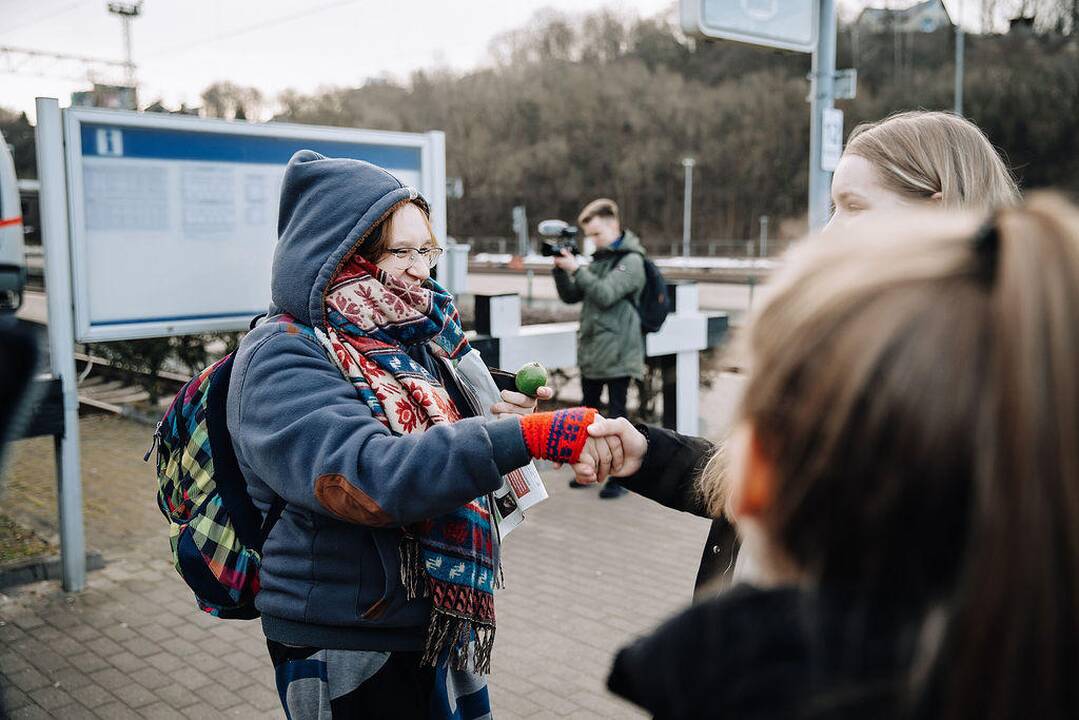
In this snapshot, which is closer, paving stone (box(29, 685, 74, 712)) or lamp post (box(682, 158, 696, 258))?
paving stone (box(29, 685, 74, 712))

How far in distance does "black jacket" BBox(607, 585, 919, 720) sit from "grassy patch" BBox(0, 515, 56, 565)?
5101mm

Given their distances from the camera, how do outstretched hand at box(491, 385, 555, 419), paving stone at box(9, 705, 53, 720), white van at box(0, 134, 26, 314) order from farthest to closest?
1. white van at box(0, 134, 26, 314)
2. paving stone at box(9, 705, 53, 720)
3. outstretched hand at box(491, 385, 555, 419)

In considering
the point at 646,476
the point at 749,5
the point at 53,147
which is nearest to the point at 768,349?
the point at 646,476

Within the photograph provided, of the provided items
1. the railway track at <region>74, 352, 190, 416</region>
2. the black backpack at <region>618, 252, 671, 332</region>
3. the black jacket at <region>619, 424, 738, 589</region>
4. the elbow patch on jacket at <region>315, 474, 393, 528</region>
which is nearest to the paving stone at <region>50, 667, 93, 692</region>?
the elbow patch on jacket at <region>315, 474, 393, 528</region>

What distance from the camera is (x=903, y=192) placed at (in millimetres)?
1850

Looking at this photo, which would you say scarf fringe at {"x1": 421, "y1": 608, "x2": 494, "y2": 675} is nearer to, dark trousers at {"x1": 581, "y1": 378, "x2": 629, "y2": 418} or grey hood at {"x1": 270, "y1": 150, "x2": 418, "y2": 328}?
grey hood at {"x1": 270, "y1": 150, "x2": 418, "y2": 328}

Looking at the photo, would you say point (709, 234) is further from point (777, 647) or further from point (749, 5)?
point (777, 647)

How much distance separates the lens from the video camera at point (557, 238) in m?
6.68

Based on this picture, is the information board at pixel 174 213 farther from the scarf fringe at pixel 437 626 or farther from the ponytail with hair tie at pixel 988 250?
the ponytail with hair tie at pixel 988 250

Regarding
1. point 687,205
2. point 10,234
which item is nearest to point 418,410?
point 10,234

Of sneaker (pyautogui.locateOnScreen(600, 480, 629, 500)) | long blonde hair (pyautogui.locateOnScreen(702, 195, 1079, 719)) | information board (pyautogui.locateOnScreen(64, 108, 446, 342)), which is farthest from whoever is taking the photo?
sneaker (pyautogui.locateOnScreen(600, 480, 629, 500))

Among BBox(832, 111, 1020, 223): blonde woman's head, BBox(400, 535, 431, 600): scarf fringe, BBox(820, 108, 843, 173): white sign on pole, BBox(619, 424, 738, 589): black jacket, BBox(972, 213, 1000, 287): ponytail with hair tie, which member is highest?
BBox(820, 108, 843, 173): white sign on pole

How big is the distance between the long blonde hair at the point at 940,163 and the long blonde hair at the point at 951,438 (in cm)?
108

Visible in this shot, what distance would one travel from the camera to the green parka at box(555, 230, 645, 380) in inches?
262
